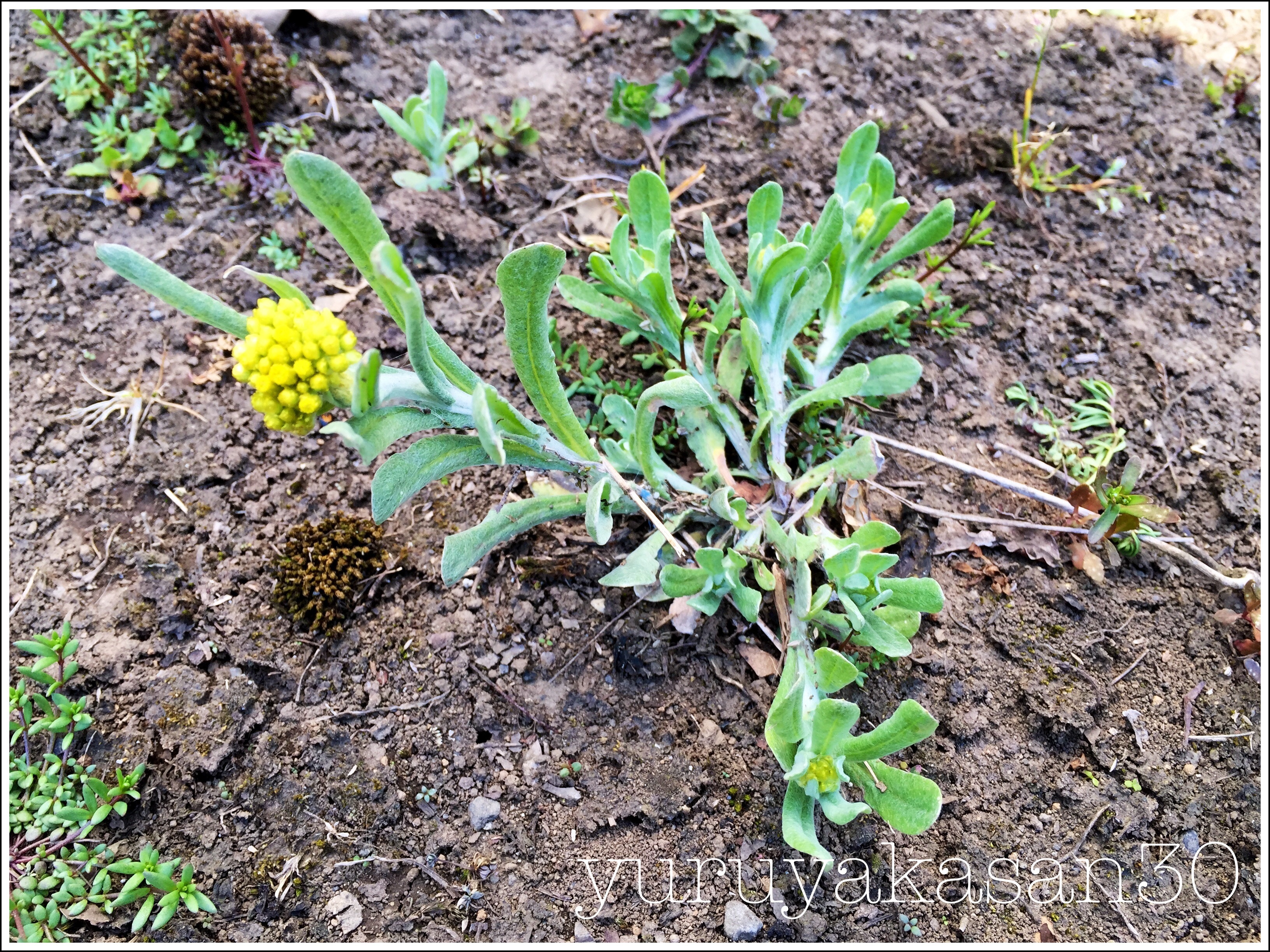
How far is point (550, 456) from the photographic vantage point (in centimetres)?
189

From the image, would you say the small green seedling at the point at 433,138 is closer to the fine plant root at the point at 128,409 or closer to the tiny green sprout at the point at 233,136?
the tiny green sprout at the point at 233,136

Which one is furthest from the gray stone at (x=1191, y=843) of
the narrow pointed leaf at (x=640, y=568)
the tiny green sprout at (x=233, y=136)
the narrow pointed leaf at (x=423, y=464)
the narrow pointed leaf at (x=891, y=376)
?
the tiny green sprout at (x=233, y=136)

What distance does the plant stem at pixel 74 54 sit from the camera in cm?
280

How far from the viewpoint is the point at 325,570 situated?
2.14m

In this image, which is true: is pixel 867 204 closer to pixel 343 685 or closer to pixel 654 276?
pixel 654 276

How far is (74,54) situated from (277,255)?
107cm

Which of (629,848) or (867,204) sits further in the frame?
(867,204)

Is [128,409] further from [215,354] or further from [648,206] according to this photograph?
[648,206]

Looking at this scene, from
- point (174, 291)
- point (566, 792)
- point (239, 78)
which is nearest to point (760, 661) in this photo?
point (566, 792)

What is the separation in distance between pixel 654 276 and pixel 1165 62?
2.57 metres

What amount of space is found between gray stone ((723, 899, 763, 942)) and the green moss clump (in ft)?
3.90

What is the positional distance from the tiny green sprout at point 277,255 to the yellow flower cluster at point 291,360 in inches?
50.3

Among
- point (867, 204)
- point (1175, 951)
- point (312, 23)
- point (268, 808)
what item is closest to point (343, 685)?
point (268, 808)

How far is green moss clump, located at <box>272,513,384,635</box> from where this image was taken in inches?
83.9
